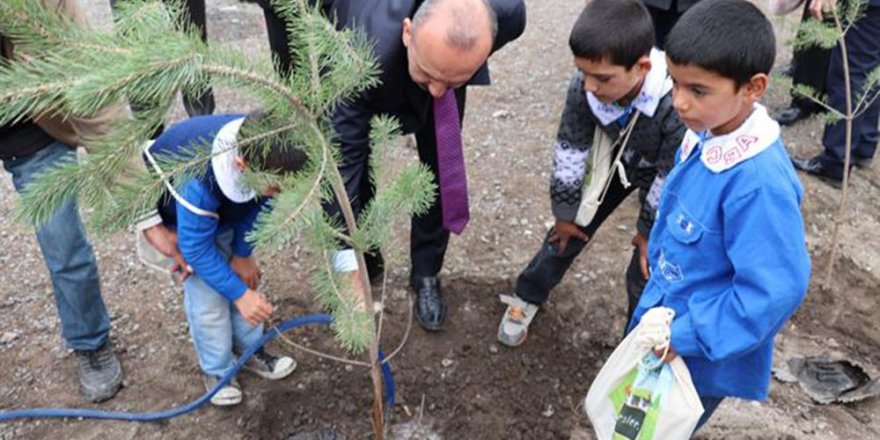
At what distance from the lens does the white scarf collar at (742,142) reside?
154cm

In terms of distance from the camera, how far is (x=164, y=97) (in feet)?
3.51

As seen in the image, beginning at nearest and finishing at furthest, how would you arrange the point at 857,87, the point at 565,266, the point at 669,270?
the point at 669,270 → the point at 565,266 → the point at 857,87

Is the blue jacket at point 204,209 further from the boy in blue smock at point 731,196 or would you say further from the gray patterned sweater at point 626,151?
the boy in blue smock at point 731,196

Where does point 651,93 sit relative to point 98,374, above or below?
above

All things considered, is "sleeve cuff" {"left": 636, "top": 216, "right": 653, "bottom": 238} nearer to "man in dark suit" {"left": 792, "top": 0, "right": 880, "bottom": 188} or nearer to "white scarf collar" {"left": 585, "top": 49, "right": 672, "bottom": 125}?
"white scarf collar" {"left": 585, "top": 49, "right": 672, "bottom": 125}

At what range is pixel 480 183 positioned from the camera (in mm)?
3979

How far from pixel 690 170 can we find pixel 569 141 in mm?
710

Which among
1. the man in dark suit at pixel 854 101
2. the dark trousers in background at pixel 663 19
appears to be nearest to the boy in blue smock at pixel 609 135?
the dark trousers in background at pixel 663 19

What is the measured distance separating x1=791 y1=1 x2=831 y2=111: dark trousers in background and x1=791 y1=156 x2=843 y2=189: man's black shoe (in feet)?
1.89

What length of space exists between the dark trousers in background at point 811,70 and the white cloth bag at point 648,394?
331cm

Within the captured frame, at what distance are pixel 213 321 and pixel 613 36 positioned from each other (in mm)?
1617

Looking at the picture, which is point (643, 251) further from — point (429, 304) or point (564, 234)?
point (429, 304)

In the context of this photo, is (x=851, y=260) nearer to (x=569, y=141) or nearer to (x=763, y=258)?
(x=569, y=141)

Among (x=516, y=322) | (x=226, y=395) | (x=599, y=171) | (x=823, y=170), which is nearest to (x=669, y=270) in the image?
(x=599, y=171)
